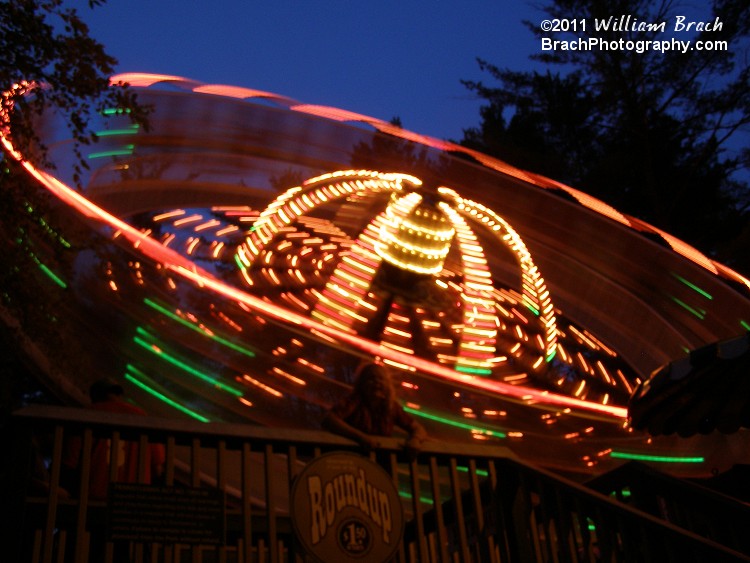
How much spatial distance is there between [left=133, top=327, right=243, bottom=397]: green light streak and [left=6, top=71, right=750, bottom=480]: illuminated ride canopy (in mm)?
20

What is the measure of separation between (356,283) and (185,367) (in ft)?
8.08

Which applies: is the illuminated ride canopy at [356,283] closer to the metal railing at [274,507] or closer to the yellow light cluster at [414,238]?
the yellow light cluster at [414,238]

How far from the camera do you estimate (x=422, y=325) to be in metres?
13.1

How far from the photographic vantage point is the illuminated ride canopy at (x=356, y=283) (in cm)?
1095

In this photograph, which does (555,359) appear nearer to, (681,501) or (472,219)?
(472,219)

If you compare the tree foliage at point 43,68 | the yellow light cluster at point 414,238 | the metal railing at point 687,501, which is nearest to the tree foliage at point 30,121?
the tree foliage at point 43,68

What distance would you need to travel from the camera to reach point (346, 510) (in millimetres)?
4660

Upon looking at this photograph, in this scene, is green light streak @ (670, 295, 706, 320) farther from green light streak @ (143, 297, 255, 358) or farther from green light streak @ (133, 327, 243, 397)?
green light streak @ (133, 327, 243, 397)

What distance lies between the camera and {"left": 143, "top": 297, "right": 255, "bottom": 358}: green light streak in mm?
11031

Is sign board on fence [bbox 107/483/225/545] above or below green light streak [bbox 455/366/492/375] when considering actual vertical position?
below

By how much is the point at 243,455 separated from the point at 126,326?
7215mm

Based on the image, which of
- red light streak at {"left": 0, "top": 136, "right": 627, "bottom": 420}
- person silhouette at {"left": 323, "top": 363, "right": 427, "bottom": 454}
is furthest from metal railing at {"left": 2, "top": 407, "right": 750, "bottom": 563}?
red light streak at {"left": 0, "top": 136, "right": 627, "bottom": 420}

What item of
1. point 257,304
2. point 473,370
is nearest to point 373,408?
point 257,304

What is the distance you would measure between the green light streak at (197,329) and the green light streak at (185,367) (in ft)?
1.13
